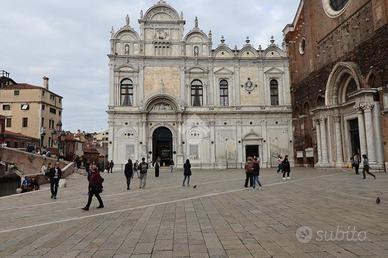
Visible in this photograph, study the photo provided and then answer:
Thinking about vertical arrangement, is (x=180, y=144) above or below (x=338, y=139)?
above

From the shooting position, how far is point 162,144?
121ft

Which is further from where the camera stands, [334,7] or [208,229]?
[334,7]

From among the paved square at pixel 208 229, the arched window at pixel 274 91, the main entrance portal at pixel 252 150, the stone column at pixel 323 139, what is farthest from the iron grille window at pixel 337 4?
the paved square at pixel 208 229

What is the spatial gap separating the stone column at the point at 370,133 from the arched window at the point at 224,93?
17.5m

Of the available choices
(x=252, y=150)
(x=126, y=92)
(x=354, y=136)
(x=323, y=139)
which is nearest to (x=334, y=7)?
(x=354, y=136)

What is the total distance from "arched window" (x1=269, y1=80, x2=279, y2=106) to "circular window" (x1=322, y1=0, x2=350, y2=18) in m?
11.1

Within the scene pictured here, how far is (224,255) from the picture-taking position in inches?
205

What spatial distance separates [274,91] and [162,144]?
14.7 meters

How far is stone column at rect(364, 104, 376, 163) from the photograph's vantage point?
876 inches

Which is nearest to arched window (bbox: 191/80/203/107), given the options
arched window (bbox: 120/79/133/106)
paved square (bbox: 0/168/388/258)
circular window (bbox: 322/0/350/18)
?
arched window (bbox: 120/79/133/106)

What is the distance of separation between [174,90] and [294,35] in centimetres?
1498

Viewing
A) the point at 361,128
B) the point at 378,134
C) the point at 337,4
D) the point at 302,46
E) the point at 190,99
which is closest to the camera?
the point at 378,134

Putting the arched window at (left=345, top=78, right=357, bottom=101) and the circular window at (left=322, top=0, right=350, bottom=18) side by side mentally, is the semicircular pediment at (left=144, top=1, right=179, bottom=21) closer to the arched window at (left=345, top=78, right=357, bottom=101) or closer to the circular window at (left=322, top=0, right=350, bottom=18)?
the circular window at (left=322, top=0, right=350, bottom=18)

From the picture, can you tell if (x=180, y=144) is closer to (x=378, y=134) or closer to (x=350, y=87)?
(x=350, y=87)
